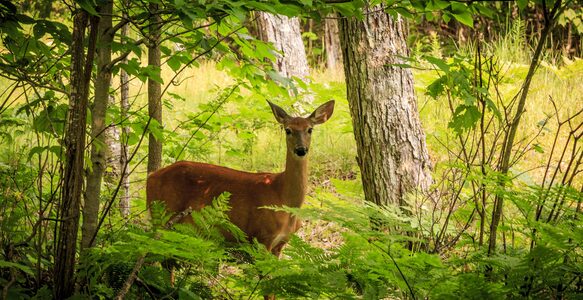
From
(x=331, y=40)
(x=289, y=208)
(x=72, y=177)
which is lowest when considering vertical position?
(x=289, y=208)

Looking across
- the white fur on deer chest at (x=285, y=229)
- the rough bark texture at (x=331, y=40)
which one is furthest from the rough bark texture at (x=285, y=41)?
the rough bark texture at (x=331, y=40)

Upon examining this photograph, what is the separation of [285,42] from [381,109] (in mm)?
4085

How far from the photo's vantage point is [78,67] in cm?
232

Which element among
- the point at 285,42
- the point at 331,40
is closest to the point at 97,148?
the point at 285,42

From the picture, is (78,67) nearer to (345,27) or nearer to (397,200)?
(345,27)

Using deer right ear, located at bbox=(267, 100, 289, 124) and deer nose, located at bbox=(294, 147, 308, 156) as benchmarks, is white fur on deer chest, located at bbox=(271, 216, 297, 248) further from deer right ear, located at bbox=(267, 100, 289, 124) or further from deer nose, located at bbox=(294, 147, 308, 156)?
deer right ear, located at bbox=(267, 100, 289, 124)

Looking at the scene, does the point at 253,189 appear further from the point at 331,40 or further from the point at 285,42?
the point at 331,40

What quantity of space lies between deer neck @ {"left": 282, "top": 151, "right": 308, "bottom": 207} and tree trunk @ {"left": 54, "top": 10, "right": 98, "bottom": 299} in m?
2.94

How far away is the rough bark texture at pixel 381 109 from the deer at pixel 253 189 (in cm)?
57

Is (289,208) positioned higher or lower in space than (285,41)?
lower

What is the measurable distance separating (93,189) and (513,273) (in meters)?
1.78

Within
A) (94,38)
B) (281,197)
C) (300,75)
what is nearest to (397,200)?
(281,197)

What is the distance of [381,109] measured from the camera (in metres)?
4.84

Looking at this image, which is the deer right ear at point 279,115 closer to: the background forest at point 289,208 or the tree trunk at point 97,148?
the background forest at point 289,208
